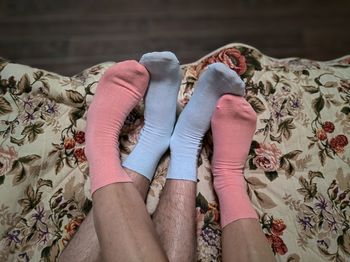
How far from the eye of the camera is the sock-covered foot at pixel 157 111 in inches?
30.0

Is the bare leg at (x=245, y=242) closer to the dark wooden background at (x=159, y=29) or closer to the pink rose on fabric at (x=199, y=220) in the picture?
the pink rose on fabric at (x=199, y=220)

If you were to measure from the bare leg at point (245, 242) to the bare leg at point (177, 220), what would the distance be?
0.22 feet

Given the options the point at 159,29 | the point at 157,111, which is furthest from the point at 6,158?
the point at 159,29

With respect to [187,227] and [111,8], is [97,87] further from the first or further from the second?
[111,8]

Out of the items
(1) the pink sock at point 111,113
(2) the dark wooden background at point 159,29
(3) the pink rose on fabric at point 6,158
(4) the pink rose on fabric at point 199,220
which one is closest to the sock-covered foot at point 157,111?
(1) the pink sock at point 111,113

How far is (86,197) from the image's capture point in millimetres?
733

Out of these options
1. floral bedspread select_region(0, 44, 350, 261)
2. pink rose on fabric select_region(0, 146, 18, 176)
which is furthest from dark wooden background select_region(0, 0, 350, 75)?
pink rose on fabric select_region(0, 146, 18, 176)

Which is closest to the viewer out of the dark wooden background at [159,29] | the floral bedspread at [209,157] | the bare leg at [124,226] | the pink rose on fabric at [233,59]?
the bare leg at [124,226]

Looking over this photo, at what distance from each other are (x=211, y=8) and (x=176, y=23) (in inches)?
6.3

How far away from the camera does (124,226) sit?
0.61 meters

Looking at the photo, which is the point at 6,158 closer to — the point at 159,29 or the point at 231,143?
the point at 231,143

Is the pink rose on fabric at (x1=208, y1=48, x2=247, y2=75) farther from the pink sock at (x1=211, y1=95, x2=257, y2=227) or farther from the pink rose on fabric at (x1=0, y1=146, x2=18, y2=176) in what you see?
the pink rose on fabric at (x1=0, y1=146, x2=18, y2=176)

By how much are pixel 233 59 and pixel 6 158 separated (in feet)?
1.91

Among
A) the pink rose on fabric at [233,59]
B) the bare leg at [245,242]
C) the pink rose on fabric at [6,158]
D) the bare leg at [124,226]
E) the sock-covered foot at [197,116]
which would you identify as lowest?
the bare leg at [245,242]
